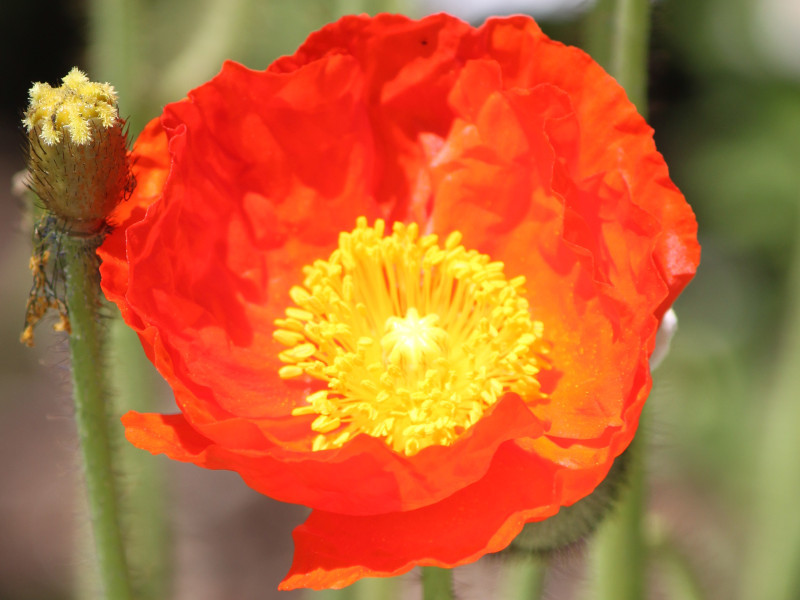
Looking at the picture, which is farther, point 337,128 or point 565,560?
point 337,128

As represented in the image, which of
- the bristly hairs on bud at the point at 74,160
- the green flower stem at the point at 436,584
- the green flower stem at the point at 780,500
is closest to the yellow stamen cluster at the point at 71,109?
the bristly hairs on bud at the point at 74,160

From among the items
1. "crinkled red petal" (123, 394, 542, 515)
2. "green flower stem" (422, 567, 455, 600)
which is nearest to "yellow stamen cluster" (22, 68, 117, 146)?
"crinkled red petal" (123, 394, 542, 515)

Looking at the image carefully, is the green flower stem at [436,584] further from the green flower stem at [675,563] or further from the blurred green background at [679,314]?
the blurred green background at [679,314]

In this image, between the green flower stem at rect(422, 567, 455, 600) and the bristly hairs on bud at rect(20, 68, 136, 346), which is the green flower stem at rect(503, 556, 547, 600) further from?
the bristly hairs on bud at rect(20, 68, 136, 346)

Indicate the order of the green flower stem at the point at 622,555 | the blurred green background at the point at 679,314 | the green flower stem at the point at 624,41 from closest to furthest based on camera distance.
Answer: the green flower stem at the point at 624,41
the green flower stem at the point at 622,555
the blurred green background at the point at 679,314

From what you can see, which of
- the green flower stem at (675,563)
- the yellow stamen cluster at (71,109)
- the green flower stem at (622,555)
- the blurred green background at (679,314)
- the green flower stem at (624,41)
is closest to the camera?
the yellow stamen cluster at (71,109)

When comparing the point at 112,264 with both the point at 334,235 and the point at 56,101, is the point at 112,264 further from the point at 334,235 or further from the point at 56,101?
the point at 334,235

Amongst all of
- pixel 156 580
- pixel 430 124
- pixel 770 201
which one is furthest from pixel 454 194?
pixel 770 201
